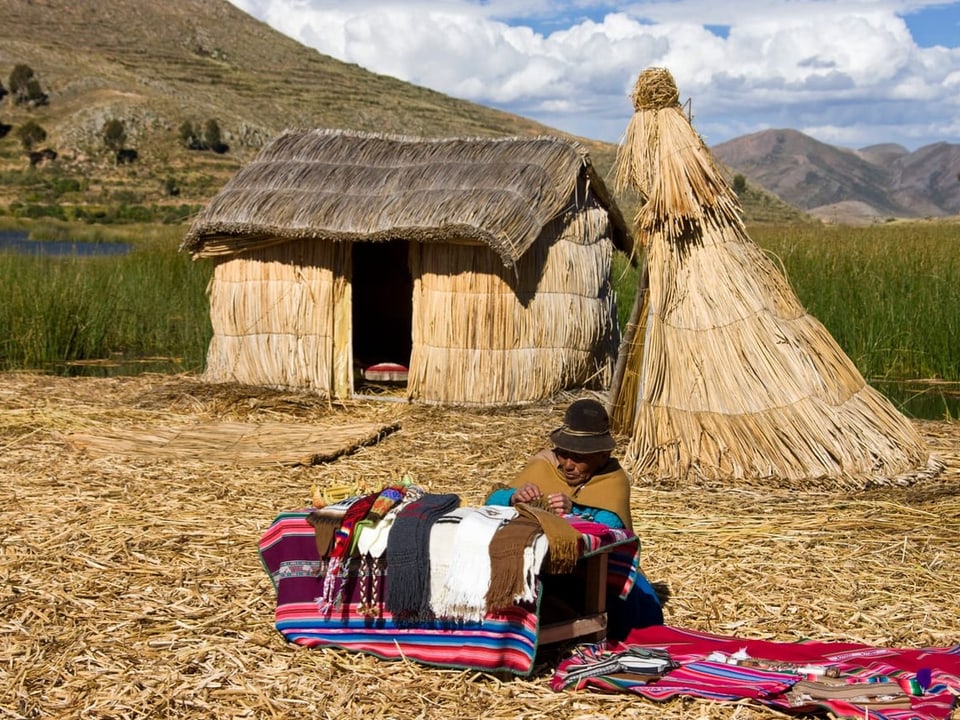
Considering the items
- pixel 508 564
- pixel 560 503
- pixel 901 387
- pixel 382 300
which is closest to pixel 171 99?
pixel 382 300

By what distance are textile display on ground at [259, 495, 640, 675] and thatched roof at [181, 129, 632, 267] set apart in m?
4.41

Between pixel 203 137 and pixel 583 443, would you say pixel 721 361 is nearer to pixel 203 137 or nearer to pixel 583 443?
pixel 583 443

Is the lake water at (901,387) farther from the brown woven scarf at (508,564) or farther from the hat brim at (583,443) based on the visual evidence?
the brown woven scarf at (508,564)

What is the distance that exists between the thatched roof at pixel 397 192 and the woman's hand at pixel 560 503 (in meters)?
4.34

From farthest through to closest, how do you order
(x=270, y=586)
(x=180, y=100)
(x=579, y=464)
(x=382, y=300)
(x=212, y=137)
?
(x=180, y=100)
(x=212, y=137)
(x=382, y=300)
(x=270, y=586)
(x=579, y=464)

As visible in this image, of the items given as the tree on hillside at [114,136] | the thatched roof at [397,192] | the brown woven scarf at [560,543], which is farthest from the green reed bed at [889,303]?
the tree on hillside at [114,136]

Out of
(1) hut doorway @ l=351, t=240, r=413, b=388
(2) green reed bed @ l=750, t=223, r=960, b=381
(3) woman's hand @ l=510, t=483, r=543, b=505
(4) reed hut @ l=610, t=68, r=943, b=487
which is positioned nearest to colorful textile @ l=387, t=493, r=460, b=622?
(3) woman's hand @ l=510, t=483, r=543, b=505

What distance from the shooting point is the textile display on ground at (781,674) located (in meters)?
3.50

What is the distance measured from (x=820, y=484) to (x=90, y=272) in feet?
31.4

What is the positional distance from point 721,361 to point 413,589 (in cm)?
337

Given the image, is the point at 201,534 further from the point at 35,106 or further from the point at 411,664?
the point at 35,106

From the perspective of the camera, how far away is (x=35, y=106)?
54.6 meters

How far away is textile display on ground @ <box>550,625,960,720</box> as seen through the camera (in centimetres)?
350

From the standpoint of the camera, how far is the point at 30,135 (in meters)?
49.9
